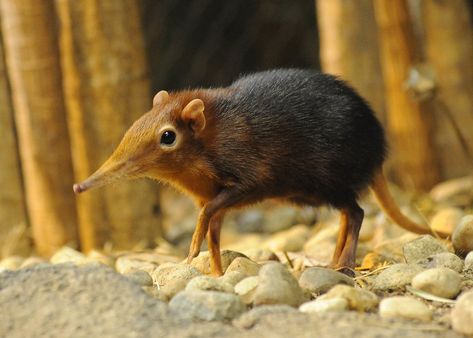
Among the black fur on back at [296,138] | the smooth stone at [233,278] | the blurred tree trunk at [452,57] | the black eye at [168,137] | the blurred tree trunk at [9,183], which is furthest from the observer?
the blurred tree trunk at [452,57]

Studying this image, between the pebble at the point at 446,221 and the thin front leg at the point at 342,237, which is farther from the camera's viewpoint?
the pebble at the point at 446,221

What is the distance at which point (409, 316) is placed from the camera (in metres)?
2.79

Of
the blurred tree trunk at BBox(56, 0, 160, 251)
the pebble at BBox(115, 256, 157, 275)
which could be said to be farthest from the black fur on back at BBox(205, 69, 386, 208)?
the blurred tree trunk at BBox(56, 0, 160, 251)

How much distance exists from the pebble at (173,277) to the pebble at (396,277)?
71cm

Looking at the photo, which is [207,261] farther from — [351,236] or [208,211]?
[351,236]

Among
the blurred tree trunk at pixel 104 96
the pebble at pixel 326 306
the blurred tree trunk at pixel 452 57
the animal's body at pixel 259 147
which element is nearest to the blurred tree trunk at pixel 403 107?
the blurred tree trunk at pixel 452 57

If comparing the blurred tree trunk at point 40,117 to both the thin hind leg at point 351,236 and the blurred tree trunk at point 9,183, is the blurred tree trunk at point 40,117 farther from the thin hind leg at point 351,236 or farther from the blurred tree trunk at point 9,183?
the thin hind leg at point 351,236

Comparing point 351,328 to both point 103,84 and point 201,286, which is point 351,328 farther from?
point 103,84

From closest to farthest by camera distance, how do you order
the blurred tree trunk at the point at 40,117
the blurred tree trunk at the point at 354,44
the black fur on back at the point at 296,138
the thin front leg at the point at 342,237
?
the black fur on back at the point at 296,138 < the thin front leg at the point at 342,237 < the blurred tree trunk at the point at 40,117 < the blurred tree trunk at the point at 354,44

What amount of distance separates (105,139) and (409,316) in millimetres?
2912

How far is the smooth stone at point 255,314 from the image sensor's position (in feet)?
8.96

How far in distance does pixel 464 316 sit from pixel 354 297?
0.39m

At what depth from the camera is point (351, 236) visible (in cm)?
400

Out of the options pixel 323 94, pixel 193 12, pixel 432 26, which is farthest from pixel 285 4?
pixel 323 94
